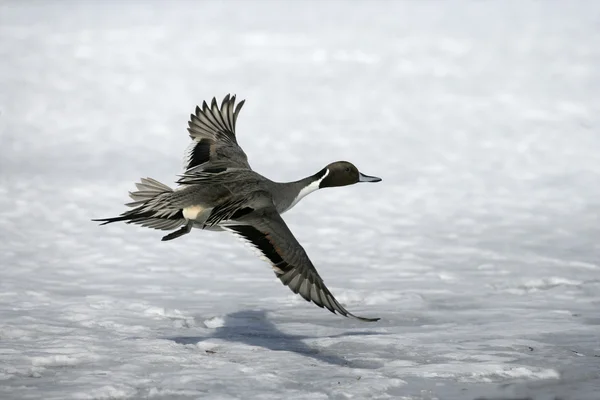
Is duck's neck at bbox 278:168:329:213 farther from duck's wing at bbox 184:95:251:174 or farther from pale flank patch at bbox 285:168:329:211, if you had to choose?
duck's wing at bbox 184:95:251:174

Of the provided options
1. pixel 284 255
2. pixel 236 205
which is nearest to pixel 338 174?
pixel 236 205

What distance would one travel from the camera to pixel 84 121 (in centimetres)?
1131

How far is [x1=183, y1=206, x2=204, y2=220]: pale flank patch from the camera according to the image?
5.75 m

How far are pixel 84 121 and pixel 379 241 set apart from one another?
4.68m

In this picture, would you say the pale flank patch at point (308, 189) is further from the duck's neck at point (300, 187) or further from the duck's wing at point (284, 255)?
the duck's wing at point (284, 255)

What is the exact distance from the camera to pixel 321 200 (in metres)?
9.73

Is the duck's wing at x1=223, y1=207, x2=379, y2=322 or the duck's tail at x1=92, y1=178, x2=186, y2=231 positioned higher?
the duck's tail at x1=92, y1=178, x2=186, y2=231

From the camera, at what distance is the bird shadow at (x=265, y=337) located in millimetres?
5219

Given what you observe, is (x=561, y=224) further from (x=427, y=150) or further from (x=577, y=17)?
(x=577, y=17)

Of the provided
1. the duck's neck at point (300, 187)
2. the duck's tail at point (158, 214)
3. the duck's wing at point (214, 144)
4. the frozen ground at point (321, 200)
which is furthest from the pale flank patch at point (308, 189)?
the duck's tail at point (158, 214)

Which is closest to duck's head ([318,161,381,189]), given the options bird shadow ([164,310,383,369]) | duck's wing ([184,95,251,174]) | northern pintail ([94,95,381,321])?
northern pintail ([94,95,381,321])

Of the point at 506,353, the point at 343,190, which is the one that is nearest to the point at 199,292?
the point at 506,353

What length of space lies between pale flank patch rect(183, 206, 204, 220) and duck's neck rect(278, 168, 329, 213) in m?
0.71

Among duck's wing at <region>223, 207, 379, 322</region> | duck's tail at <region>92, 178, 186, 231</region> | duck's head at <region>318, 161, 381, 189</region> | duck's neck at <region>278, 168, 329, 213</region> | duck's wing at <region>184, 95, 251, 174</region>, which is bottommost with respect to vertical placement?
duck's wing at <region>223, 207, 379, 322</region>
